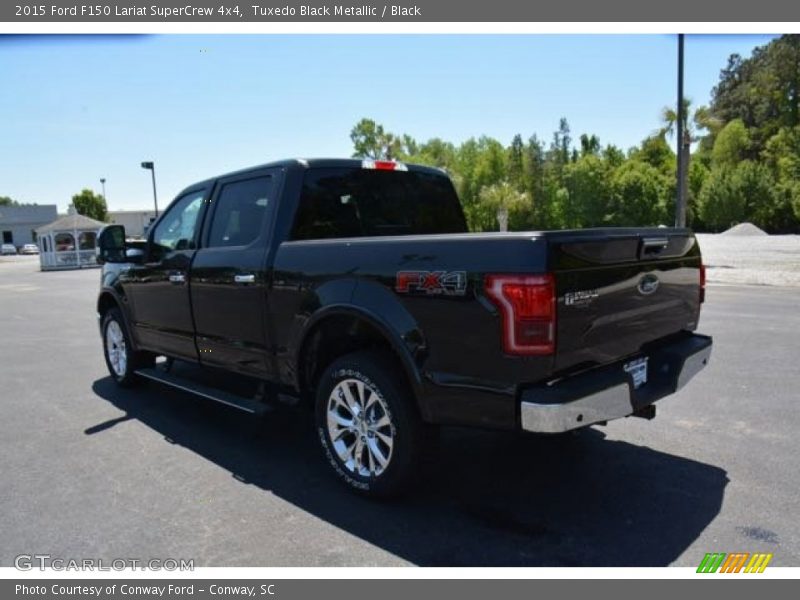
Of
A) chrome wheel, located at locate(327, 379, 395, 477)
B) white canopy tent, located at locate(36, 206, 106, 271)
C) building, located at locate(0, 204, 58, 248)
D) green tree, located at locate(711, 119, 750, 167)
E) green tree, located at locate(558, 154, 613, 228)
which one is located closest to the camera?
chrome wheel, located at locate(327, 379, 395, 477)

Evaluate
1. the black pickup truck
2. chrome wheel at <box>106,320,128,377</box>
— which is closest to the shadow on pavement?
the black pickup truck

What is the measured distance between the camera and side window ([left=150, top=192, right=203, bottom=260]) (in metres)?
5.25

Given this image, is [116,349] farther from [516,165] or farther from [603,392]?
[516,165]

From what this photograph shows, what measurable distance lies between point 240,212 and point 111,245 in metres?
2.06

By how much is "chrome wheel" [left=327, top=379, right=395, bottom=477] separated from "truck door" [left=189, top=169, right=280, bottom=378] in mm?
771

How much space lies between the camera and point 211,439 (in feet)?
16.0

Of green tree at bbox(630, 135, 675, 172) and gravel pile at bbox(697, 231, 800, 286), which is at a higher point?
green tree at bbox(630, 135, 675, 172)

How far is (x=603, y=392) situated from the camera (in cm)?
308

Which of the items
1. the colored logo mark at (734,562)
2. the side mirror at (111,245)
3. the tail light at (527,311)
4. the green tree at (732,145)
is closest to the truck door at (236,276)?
the side mirror at (111,245)

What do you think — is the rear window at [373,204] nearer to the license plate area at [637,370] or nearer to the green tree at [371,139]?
the license plate area at [637,370]

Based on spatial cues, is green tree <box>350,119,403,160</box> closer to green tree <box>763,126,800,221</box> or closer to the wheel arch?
green tree <box>763,126,800,221</box>

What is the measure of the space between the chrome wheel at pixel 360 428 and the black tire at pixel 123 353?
330cm

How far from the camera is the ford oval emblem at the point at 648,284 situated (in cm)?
351

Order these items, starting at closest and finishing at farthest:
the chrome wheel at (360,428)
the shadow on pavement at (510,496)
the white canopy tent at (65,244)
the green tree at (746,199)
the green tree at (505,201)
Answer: the shadow on pavement at (510,496) → the chrome wheel at (360,428) → the white canopy tent at (65,244) → the green tree at (746,199) → the green tree at (505,201)
